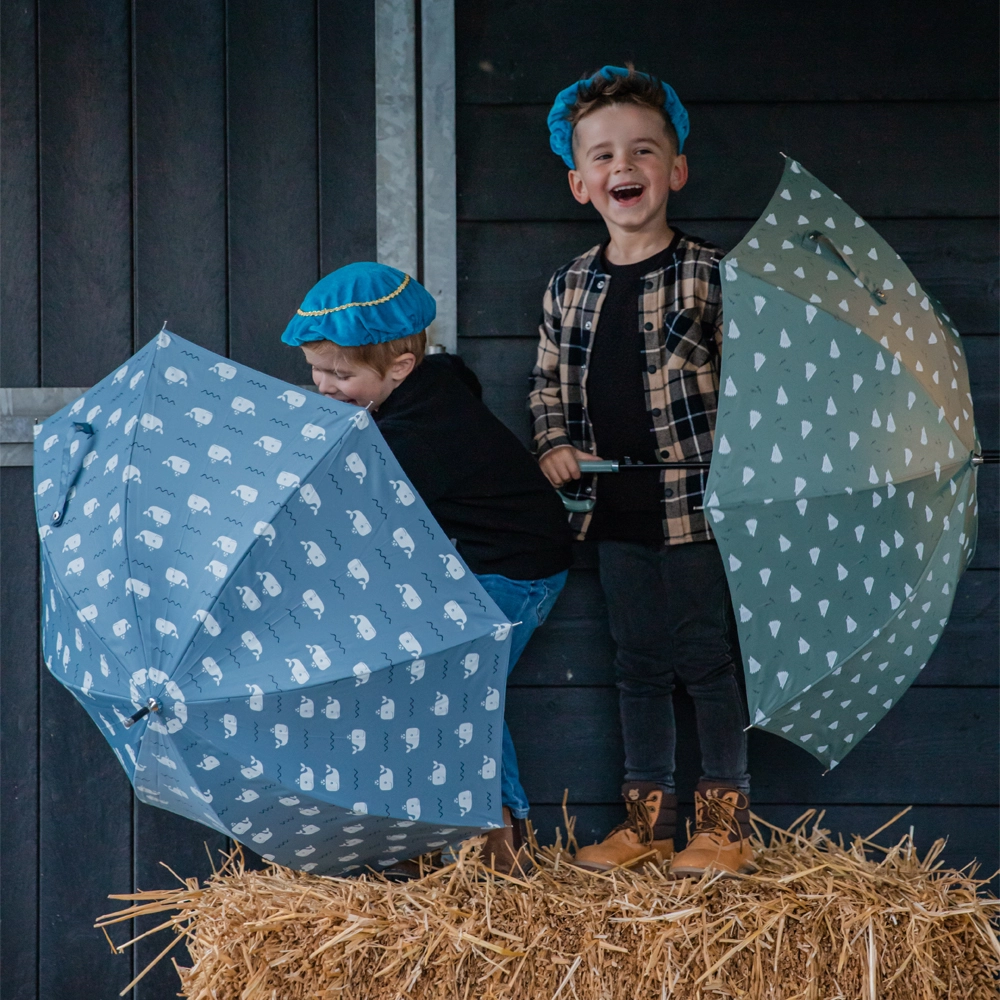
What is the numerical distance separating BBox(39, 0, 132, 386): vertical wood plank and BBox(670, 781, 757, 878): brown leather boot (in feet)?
5.04

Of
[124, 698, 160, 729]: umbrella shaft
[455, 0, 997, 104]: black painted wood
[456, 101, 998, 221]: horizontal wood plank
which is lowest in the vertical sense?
[124, 698, 160, 729]: umbrella shaft

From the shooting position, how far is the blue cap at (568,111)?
6.37 ft

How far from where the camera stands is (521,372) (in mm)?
2186

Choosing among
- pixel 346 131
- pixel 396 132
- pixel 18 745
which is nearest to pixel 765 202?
pixel 396 132

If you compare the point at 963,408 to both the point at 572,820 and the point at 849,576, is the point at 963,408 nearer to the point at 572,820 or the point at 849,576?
the point at 849,576

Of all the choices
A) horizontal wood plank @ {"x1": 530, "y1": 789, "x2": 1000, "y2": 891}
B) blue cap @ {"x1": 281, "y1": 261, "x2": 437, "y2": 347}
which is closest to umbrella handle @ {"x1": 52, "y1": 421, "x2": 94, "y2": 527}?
blue cap @ {"x1": 281, "y1": 261, "x2": 437, "y2": 347}

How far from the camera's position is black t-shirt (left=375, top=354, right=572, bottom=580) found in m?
1.79

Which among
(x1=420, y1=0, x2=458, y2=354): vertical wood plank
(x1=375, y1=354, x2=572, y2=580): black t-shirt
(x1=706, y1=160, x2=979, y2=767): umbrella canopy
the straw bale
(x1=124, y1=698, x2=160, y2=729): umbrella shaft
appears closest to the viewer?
(x1=124, y1=698, x2=160, y2=729): umbrella shaft

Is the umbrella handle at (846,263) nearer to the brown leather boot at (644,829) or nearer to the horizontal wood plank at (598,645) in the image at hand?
the horizontal wood plank at (598,645)

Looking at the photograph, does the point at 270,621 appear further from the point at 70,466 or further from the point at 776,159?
the point at 776,159

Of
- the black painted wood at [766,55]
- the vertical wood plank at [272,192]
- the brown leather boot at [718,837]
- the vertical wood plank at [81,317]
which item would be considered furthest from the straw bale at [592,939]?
the black painted wood at [766,55]

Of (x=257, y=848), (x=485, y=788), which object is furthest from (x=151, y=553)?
(x=485, y=788)

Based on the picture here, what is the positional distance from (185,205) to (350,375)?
0.63 meters

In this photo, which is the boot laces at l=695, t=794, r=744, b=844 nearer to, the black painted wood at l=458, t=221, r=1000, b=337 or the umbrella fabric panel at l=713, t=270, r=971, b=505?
the umbrella fabric panel at l=713, t=270, r=971, b=505
